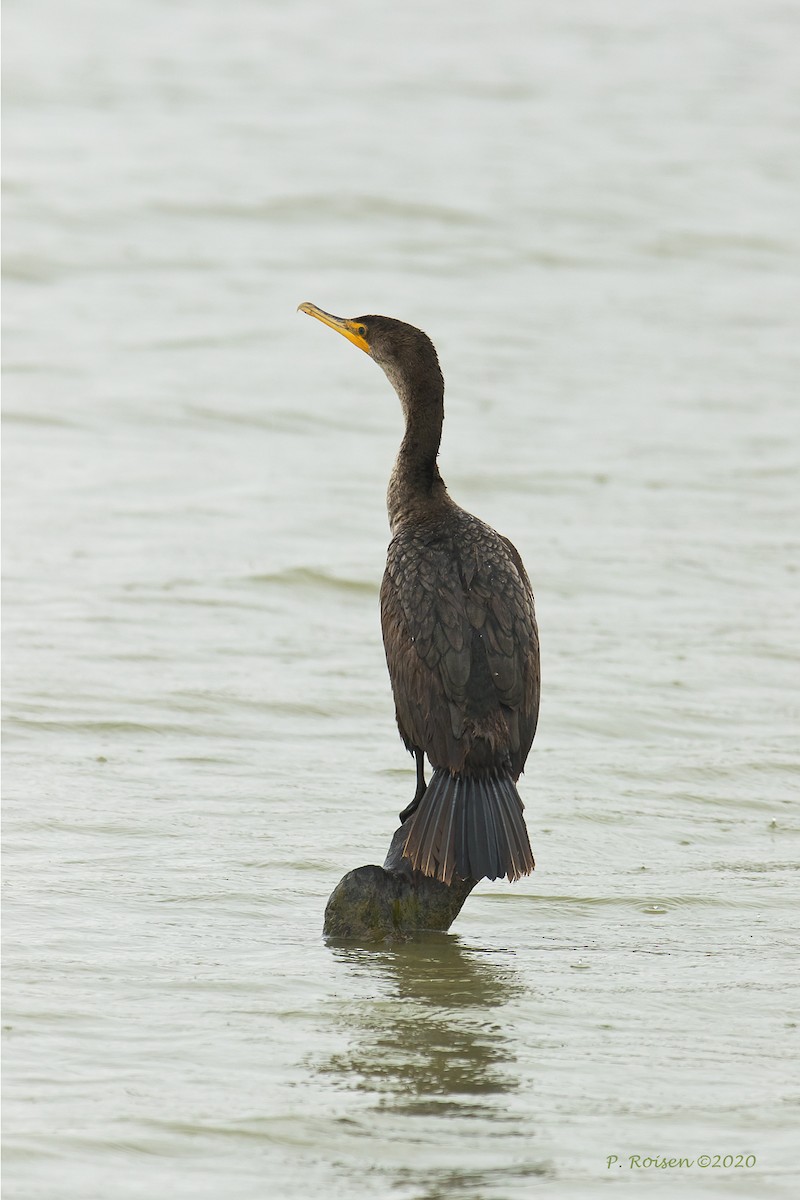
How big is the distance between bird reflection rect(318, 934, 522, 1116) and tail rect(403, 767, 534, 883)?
0.24 meters

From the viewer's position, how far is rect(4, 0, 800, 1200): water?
13.8 feet

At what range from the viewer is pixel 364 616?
8.60m

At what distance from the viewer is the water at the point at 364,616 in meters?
4.20

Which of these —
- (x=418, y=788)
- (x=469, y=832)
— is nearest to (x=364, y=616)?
(x=418, y=788)

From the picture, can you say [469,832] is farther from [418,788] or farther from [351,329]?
[351,329]

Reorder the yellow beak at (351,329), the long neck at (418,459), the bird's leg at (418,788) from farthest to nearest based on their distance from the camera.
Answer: the yellow beak at (351,329) < the long neck at (418,459) < the bird's leg at (418,788)

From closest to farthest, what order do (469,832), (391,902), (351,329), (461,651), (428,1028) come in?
(428,1028) < (469,832) < (391,902) < (461,651) < (351,329)

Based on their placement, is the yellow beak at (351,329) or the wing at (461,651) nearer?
the wing at (461,651)

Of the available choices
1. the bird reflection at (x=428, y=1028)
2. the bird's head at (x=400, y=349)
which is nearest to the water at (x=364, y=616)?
the bird reflection at (x=428, y=1028)

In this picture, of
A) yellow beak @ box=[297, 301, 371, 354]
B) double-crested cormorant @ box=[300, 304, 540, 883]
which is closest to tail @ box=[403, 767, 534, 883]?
double-crested cormorant @ box=[300, 304, 540, 883]

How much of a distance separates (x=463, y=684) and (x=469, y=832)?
43 cm

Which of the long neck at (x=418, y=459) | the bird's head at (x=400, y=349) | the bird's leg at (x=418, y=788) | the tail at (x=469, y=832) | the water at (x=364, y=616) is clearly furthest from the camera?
the bird's head at (x=400, y=349)

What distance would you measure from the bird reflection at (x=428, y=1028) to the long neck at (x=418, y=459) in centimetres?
144

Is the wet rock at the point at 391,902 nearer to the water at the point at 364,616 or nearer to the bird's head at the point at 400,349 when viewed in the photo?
the water at the point at 364,616
